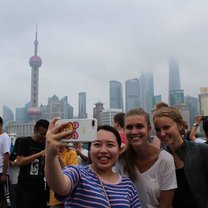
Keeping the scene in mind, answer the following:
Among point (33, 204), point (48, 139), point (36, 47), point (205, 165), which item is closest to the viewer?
point (48, 139)

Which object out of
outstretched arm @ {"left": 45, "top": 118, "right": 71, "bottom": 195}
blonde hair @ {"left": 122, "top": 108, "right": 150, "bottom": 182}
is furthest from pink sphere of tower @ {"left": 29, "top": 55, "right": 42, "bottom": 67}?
outstretched arm @ {"left": 45, "top": 118, "right": 71, "bottom": 195}

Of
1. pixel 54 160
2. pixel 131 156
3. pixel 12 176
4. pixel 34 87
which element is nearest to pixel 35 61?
pixel 34 87

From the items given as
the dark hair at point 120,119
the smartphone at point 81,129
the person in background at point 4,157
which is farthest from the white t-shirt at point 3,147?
the smartphone at point 81,129

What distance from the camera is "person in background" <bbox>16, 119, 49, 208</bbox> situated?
429cm

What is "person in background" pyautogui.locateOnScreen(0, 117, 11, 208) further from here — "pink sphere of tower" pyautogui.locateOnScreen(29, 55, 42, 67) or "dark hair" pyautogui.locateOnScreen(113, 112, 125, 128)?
"pink sphere of tower" pyautogui.locateOnScreen(29, 55, 42, 67)

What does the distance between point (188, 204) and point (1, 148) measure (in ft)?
13.6

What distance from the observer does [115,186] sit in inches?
70.5

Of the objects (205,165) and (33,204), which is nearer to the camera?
(205,165)

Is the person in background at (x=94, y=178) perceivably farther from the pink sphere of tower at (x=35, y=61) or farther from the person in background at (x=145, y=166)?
the pink sphere of tower at (x=35, y=61)

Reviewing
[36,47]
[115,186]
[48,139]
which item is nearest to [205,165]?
[115,186]

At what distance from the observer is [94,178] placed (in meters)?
1.75

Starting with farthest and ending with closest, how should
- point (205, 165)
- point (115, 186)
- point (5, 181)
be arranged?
1. point (5, 181)
2. point (205, 165)
3. point (115, 186)

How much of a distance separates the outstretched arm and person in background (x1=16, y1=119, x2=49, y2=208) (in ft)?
9.23

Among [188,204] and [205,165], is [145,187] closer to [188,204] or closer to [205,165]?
[188,204]
